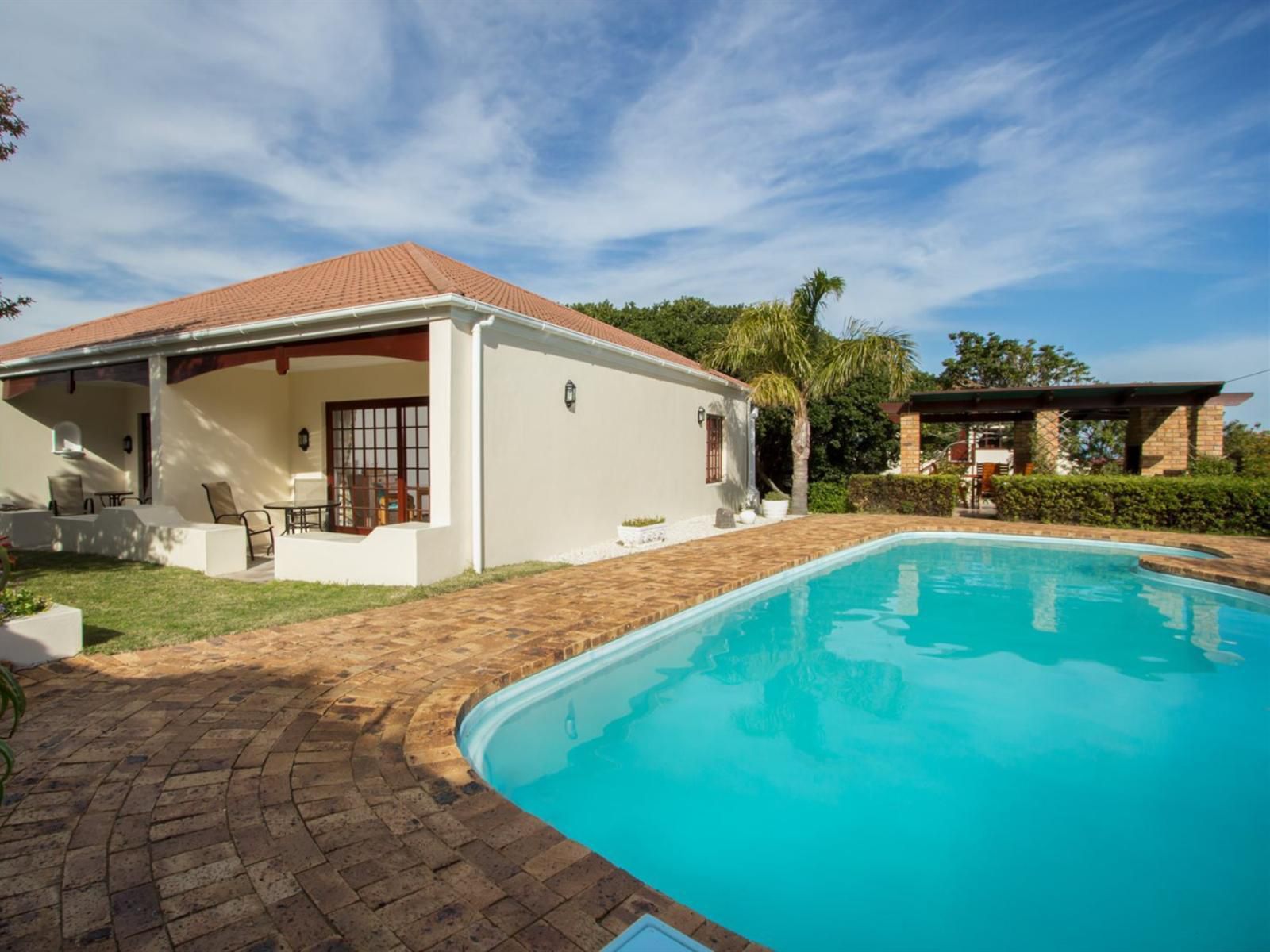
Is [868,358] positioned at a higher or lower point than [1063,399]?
higher

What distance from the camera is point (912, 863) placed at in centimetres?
372

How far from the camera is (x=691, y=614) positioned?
25.6ft

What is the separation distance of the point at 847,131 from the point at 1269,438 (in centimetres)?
2168

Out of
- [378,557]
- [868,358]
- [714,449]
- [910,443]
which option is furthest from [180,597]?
[910,443]

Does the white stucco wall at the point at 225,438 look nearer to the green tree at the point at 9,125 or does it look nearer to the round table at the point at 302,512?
the round table at the point at 302,512

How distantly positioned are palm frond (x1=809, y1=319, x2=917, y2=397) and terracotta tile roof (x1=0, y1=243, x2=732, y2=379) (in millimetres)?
3411

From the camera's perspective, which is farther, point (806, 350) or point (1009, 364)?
point (1009, 364)

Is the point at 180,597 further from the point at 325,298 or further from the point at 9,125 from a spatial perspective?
the point at 9,125

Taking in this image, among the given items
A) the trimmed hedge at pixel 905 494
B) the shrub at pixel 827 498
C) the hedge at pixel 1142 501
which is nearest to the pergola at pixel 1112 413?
the trimmed hedge at pixel 905 494

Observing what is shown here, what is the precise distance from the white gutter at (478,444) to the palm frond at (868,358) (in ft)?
32.9

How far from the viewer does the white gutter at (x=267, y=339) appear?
8.44 metres

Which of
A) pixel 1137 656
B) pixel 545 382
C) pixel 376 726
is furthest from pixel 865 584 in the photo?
pixel 376 726

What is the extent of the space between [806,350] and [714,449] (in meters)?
3.57

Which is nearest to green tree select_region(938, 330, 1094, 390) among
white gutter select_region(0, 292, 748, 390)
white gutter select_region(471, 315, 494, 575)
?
white gutter select_region(0, 292, 748, 390)
